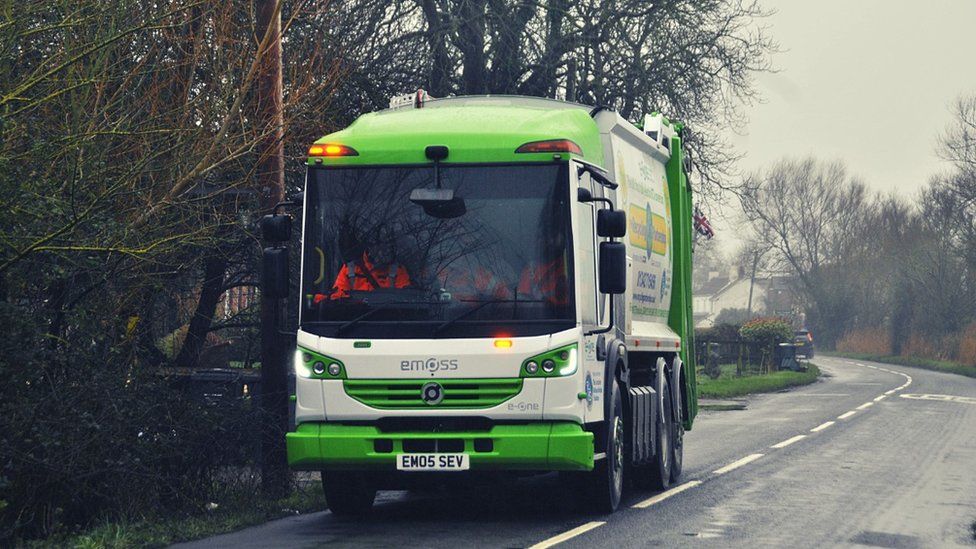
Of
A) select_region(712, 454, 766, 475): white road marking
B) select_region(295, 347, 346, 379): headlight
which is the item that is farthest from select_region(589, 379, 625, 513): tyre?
select_region(712, 454, 766, 475): white road marking

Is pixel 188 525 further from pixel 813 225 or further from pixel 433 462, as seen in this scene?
pixel 813 225

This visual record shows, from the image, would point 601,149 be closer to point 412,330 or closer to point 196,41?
point 412,330

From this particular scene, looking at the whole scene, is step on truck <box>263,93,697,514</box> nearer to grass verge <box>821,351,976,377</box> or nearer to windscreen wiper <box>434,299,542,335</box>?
windscreen wiper <box>434,299,542,335</box>

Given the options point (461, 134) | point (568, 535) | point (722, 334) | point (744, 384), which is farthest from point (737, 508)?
point (722, 334)

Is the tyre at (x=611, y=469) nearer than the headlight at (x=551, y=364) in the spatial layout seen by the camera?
No

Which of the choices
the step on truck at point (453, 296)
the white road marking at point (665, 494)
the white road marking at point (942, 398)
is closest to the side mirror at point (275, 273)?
the step on truck at point (453, 296)

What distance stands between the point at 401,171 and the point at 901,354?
70.4 m

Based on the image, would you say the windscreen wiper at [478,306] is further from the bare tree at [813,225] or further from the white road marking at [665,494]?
the bare tree at [813,225]

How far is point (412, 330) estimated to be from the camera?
33.0 ft

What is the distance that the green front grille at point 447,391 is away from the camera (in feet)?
32.8

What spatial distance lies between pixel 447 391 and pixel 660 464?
3946 mm

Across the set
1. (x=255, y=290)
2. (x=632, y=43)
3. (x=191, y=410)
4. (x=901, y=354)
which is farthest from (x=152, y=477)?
(x=901, y=354)

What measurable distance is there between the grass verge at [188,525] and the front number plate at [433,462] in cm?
145

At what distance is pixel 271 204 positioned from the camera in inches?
489
